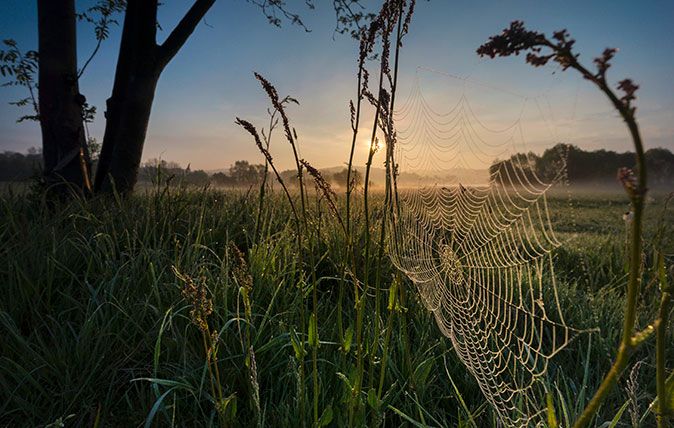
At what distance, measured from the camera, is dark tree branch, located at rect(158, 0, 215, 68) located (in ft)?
21.2

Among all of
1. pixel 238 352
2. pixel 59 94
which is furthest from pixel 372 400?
pixel 59 94

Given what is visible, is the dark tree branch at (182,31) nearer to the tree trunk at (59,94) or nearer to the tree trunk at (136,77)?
the tree trunk at (136,77)

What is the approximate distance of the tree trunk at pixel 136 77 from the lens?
248 inches

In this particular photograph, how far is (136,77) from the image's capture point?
636 cm

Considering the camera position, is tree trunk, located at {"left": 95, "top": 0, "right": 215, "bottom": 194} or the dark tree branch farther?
the dark tree branch

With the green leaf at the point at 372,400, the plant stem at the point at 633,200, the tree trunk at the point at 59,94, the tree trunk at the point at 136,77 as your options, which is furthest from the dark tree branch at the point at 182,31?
the plant stem at the point at 633,200

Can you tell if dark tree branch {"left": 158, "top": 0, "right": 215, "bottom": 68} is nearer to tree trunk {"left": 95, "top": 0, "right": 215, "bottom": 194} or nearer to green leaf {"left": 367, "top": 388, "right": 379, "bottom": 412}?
tree trunk {"left": 95, "top": 0, "right": 215, "bottom": 194}

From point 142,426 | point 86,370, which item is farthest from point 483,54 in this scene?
point 86,370

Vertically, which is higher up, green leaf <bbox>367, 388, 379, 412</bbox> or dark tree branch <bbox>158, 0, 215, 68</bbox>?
dark tree branch <bbox>158, 0, 215, 68</bbox>

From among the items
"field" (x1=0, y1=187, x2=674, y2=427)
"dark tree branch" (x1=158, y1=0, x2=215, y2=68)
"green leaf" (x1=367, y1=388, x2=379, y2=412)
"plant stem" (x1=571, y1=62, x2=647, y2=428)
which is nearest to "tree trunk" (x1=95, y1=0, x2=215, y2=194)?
"dark tree branch" (x1=158, y1=0, x2=215, y2=68)

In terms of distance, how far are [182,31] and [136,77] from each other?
0.94 meters

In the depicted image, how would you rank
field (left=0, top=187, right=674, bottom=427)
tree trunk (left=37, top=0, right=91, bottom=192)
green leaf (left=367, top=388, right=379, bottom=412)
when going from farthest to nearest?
tree trunk (left=37, top=0, right=91, bottom=192) → field (left=0, top=187, right=674, bottom=427) → green leaf (left=367, top=388, right=379, bottom=412)

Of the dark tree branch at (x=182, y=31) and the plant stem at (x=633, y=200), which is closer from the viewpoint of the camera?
the plant stem at (x=633, y=200)

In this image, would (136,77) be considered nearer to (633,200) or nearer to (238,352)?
(238,352)
